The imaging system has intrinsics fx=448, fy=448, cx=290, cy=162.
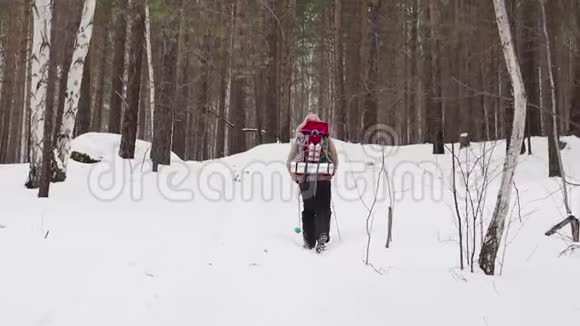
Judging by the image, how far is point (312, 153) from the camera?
18.3ft

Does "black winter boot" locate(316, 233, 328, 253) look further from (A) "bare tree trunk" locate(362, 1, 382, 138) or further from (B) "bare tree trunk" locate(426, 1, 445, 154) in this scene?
(A) "bare tree trunk" locate(362, 1, 382, 138)

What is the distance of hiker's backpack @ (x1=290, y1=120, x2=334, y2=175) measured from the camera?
5.56 m

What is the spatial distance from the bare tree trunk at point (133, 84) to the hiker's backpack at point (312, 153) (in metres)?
6.32

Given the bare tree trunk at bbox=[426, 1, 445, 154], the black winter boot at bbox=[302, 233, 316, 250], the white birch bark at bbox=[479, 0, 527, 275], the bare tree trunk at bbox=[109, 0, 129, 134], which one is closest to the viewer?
the white birch bark at bbox=[479, 0, 527, 275]

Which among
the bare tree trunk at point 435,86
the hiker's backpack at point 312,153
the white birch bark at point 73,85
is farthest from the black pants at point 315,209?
the bare tree trunk at point 435,86

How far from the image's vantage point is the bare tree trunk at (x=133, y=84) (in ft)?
34.6

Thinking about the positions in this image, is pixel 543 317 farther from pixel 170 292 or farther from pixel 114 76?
Answer: pixel 114 76

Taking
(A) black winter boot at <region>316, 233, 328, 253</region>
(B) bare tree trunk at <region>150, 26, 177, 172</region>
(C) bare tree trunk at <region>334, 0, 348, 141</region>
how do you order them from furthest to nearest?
(C) bare tree trunk at <region>334, 0, 348, 141</region> < (B) bare tree trunk at <region>150, 26, 177, 172</region> < (A) black winter boot at <region>316, 233, 328, 253</region>

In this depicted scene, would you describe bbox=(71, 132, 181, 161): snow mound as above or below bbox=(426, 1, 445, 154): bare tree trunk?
below

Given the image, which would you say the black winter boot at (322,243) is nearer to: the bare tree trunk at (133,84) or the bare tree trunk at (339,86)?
the bare tree trunk at (133,84)

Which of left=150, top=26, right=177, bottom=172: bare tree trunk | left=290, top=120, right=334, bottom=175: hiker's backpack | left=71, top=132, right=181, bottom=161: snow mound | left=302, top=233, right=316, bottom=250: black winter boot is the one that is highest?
left=150, top=26, right=177, bottom=172: bare tree trunk

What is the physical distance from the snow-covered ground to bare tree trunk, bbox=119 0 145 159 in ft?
8.20

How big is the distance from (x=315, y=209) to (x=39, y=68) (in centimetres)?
478

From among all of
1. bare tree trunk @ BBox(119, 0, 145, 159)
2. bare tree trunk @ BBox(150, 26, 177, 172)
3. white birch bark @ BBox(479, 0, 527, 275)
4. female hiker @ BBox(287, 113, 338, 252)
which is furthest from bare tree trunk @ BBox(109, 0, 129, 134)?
white birch bark @ BBox(479, 0, 527, 275)
